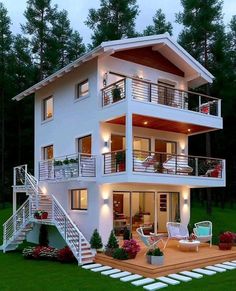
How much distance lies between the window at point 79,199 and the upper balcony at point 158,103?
13.7 feet

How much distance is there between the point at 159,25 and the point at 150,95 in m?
17.8

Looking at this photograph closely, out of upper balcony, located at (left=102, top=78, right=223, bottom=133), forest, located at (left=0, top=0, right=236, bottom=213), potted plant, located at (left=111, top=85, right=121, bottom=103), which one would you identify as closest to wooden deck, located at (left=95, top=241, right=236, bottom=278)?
upper balcony, located at (left=102, top=78, right=223, bottom=133)

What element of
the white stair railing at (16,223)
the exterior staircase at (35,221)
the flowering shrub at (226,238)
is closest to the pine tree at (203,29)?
the flowering shrub at (226,238)

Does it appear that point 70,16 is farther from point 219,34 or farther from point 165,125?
point 165,125

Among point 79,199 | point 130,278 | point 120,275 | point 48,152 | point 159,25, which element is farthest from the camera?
point 159,25

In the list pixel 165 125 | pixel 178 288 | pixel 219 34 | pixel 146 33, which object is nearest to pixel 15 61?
pixel 146 33

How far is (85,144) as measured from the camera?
18422 millimetres

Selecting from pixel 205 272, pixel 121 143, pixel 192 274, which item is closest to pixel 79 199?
pixel 121 143

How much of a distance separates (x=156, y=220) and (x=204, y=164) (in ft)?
11.7

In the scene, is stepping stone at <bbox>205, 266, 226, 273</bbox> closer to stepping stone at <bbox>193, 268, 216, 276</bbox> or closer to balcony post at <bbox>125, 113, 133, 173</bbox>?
stepping stone at <bbox>193, 268, 216, 276</bbox>

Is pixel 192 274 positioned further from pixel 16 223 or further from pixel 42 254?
pixel 16 223

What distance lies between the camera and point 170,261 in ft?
45.9

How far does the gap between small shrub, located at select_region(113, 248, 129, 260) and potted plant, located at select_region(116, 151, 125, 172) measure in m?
3.09

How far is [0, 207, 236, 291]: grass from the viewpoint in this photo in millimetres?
11797
